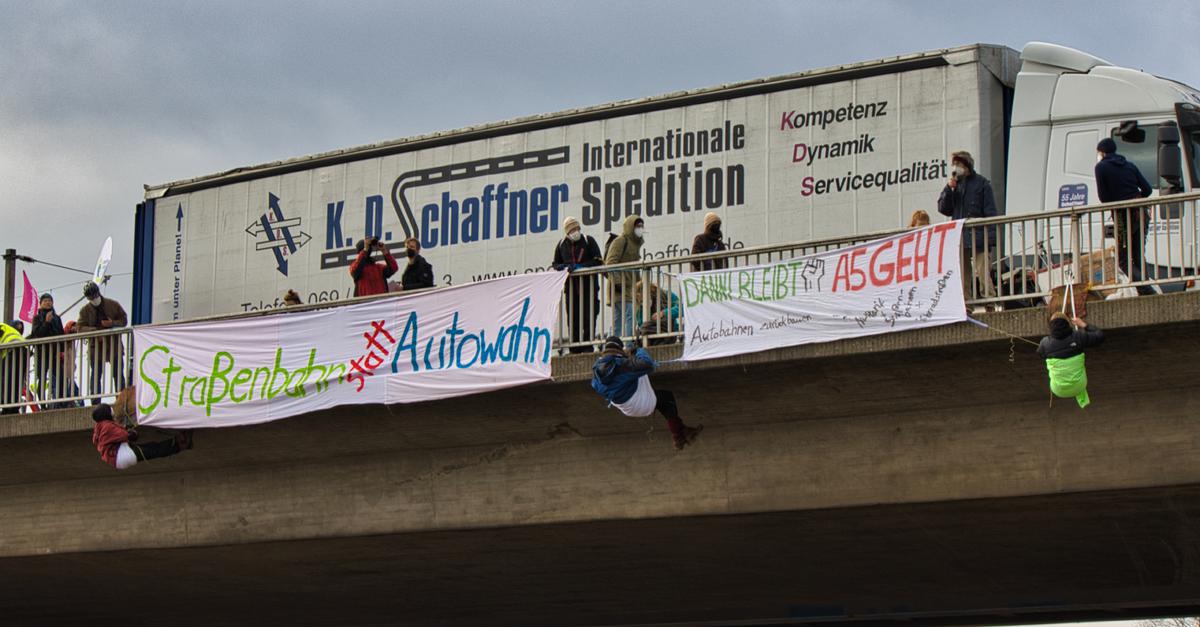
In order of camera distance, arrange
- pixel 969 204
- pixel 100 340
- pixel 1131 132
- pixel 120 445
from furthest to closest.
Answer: pixel 100 340, pixel 120 445, pixel 1131 132, pixel 969 204

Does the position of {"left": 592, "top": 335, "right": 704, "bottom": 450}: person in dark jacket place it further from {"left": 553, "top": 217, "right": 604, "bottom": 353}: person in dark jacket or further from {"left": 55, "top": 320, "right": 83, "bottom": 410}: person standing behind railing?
{"left": 55, "top": 320, "right": 83, "bottom": 410}: person standing behind railing

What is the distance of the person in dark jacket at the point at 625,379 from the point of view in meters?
15.3

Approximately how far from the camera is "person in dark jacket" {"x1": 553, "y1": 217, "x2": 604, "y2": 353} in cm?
1678

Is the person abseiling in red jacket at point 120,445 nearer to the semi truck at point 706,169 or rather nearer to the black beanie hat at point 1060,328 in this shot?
the semi truck at point 706,169

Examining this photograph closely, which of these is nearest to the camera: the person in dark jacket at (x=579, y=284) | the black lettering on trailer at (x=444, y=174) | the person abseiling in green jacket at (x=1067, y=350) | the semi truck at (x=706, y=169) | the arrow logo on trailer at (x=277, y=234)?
the person abseiling in green jacket at (x=1067, y=350)

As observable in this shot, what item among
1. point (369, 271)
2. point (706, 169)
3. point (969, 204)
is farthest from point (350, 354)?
point (969, 204)

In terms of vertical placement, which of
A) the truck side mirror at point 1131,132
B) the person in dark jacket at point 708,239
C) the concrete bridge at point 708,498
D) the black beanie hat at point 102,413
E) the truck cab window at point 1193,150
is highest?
the truck side mirror at point 1131,132

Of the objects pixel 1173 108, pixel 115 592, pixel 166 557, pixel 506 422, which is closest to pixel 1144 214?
pixel 1173 108

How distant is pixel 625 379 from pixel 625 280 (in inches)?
69.5

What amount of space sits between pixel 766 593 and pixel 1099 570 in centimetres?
472

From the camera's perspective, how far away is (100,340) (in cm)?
2019

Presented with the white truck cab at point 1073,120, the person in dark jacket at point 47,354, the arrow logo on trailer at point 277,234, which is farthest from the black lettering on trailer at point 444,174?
the white truck cab at point 1073,120

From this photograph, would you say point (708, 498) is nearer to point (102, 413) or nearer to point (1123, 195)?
point (1123, 195)

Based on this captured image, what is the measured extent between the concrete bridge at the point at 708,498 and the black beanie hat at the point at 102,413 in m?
0.86
